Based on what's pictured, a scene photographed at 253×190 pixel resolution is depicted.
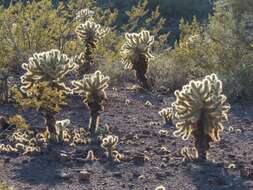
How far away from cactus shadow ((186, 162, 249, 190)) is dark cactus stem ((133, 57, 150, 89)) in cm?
409

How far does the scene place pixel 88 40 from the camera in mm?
11570

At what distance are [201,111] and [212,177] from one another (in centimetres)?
83

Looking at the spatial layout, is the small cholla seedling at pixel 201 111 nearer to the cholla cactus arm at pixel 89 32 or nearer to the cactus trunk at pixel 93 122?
the cactus trunk at pixel 93 122

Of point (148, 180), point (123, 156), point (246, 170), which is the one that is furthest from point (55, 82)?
point (246, 170)

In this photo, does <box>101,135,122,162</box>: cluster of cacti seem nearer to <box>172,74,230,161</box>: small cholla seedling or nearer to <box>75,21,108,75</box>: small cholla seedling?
<box>172,74,230,161</box>: small cholla seedling

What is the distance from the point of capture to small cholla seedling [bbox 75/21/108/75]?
11.4m

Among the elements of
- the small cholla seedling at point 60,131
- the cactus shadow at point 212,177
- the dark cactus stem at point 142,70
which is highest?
the dark cactus stem at point 142,70

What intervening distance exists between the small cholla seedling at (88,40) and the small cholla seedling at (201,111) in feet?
13.2

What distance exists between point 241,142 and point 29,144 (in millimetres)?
2745

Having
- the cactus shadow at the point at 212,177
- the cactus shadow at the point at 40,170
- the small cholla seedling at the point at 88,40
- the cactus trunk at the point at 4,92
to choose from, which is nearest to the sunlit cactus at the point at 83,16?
the small cholla seedling at the point at 88,40

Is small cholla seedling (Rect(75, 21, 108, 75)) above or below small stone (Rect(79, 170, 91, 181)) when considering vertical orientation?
above

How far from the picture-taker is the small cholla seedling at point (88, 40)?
11.4m

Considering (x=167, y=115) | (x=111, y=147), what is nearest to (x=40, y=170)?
(x=111, y=147)

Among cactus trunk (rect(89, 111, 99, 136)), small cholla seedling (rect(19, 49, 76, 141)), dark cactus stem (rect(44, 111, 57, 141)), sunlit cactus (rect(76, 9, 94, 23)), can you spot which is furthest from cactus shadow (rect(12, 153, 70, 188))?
sunlit cactus (rect(76, 9, 94, 23))
